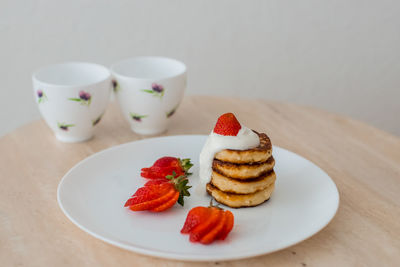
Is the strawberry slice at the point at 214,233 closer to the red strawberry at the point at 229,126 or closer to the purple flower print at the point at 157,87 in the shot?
the red strawberry at the point at 229,126

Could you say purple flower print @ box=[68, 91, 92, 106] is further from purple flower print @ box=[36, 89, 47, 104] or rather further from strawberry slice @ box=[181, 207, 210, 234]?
strawberry slice @ box=[181, 207, 210, 234]

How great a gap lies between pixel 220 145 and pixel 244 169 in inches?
3.9

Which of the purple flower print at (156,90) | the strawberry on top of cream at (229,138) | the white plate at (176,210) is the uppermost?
the strawberry on top of cream at (229,138)

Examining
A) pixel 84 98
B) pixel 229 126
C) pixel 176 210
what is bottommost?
pixel 176 210

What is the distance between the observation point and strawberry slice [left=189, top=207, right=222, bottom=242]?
1.18 meters

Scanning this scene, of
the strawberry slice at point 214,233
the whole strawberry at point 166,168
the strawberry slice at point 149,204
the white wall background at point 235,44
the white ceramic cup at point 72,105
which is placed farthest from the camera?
the white wall background at point 235,44

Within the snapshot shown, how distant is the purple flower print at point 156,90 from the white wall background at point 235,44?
119 cm

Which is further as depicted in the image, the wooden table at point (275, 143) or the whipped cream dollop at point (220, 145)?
the whipped cream dollop at point (220, 145)

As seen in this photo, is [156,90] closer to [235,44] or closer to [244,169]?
[244,169]

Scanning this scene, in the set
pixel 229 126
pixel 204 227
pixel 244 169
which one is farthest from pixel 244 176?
pixel 204 227

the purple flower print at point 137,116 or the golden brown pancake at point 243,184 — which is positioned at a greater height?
the golden brown pancake at point 243,184

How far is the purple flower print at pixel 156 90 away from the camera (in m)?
1.82

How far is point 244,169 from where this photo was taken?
1.37m

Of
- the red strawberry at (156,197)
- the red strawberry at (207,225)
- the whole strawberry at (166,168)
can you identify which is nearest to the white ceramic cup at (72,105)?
the whole strawberry at (166,168)
